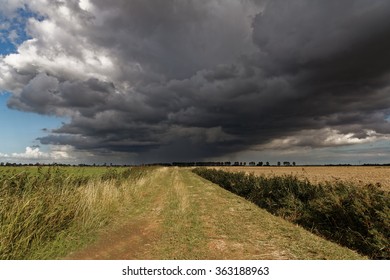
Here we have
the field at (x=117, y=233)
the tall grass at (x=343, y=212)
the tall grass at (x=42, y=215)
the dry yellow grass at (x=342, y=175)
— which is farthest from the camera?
the dry yellow grass at (x=342, y=175)

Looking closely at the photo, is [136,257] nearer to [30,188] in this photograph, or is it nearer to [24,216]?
[24,216]

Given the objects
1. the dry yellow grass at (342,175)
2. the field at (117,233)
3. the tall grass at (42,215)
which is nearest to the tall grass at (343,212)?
the field at (117,233)

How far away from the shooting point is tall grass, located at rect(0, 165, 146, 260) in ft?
25.3

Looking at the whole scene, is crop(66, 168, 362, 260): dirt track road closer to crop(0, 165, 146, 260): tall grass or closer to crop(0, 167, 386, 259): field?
crop(0, 167, 386, 259): field

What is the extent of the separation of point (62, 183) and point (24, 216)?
3.98 meters

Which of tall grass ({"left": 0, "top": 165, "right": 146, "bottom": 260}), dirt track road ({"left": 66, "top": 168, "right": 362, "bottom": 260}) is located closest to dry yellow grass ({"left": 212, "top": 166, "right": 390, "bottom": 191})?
dirt track road ({"left": 66, "top": 168, "right": 362, "bottom": 260})

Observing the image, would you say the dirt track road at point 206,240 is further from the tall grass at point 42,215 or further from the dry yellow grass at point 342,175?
Answer: the dry yellow grass at point 342,175

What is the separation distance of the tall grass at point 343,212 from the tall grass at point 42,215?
8862 millimetres

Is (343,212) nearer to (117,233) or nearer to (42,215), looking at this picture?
(117,233)

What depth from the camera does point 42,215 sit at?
9.07 meters

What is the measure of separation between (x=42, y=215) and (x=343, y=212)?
1057 cm

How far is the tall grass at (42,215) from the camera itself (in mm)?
7707

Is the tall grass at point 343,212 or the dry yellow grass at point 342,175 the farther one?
the dry yellow grass at point 342,175

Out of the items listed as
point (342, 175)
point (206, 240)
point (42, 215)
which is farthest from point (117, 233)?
point (342, 175)
